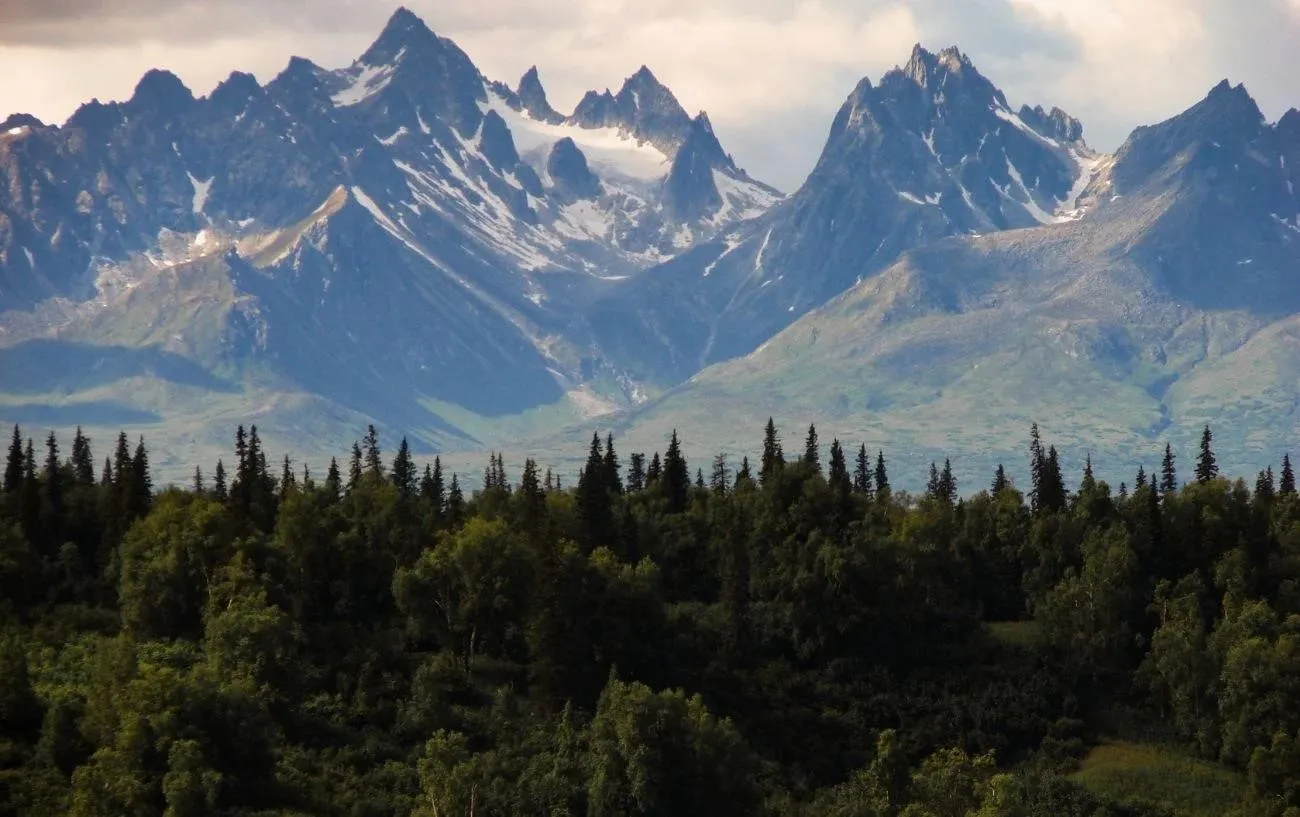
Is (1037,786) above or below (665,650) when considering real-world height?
below

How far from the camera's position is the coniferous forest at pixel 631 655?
139m

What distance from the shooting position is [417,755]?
148250 millimetres

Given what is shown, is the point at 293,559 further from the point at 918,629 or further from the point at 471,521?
the point at 918,629

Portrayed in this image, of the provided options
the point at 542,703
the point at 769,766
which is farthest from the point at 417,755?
the point at 769,766

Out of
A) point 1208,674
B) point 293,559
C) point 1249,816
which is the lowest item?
point 1249,816

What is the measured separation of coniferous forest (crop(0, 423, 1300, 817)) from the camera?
139 m

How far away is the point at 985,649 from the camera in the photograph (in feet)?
586

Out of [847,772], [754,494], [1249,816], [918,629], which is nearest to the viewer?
[1249,816]

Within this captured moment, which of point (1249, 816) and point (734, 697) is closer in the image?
point (1249, 816)

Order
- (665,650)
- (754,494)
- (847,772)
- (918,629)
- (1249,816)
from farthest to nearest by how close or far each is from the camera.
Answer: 1. (754,494)
2. (918,629)
3. (665,650)
4. (847,772)
5. (1249,816)

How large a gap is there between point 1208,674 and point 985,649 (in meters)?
21.4

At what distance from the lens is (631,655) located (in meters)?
166

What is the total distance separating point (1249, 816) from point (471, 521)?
66.8m

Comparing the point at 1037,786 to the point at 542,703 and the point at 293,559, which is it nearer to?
the point at 542,703
